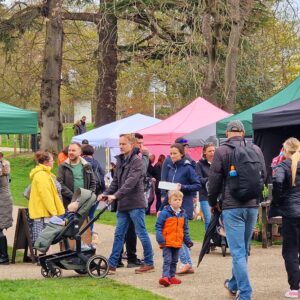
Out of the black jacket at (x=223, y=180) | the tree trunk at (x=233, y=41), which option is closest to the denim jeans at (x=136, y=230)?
the black jacket at (x=223, y=180)

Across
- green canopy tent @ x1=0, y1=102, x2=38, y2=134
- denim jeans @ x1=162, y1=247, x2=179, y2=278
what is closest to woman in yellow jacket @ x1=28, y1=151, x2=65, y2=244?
green canopy tent @ x1=0, y1=102, x2=38, y2=134

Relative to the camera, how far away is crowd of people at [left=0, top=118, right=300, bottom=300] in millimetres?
8195

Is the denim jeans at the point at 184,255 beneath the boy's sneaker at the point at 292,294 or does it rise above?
above

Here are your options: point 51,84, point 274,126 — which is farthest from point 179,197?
point 51,84

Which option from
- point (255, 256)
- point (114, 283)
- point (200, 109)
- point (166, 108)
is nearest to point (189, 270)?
point (114, 283)

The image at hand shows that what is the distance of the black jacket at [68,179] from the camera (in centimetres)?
1232

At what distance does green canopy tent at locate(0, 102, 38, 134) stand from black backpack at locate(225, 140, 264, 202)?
6.09 meters

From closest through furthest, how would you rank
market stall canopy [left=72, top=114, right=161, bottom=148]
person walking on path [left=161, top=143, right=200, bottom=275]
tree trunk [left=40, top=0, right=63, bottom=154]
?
person walking on path [left=161, top=143, right=200, bottom=275] < market stall canopy [left=72, top=114, right=161, bottom=148] < tree trunk [left=40, top=0, right=63, bottom=154]

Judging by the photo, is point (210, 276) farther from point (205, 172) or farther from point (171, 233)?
point (205, 172)

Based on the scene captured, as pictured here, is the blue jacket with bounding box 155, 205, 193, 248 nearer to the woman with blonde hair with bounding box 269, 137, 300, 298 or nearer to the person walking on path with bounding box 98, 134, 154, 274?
the person walking on path with bounding box 98, 134, 154, 274

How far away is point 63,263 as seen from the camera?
10500 millimetres

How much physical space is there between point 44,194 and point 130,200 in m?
1.58

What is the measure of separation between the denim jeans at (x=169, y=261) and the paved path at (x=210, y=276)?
19cm

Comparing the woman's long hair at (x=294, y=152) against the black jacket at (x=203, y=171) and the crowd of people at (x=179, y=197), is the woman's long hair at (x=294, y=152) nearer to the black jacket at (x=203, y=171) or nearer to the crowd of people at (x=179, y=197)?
the crowd of people at (x=179, y=197)
